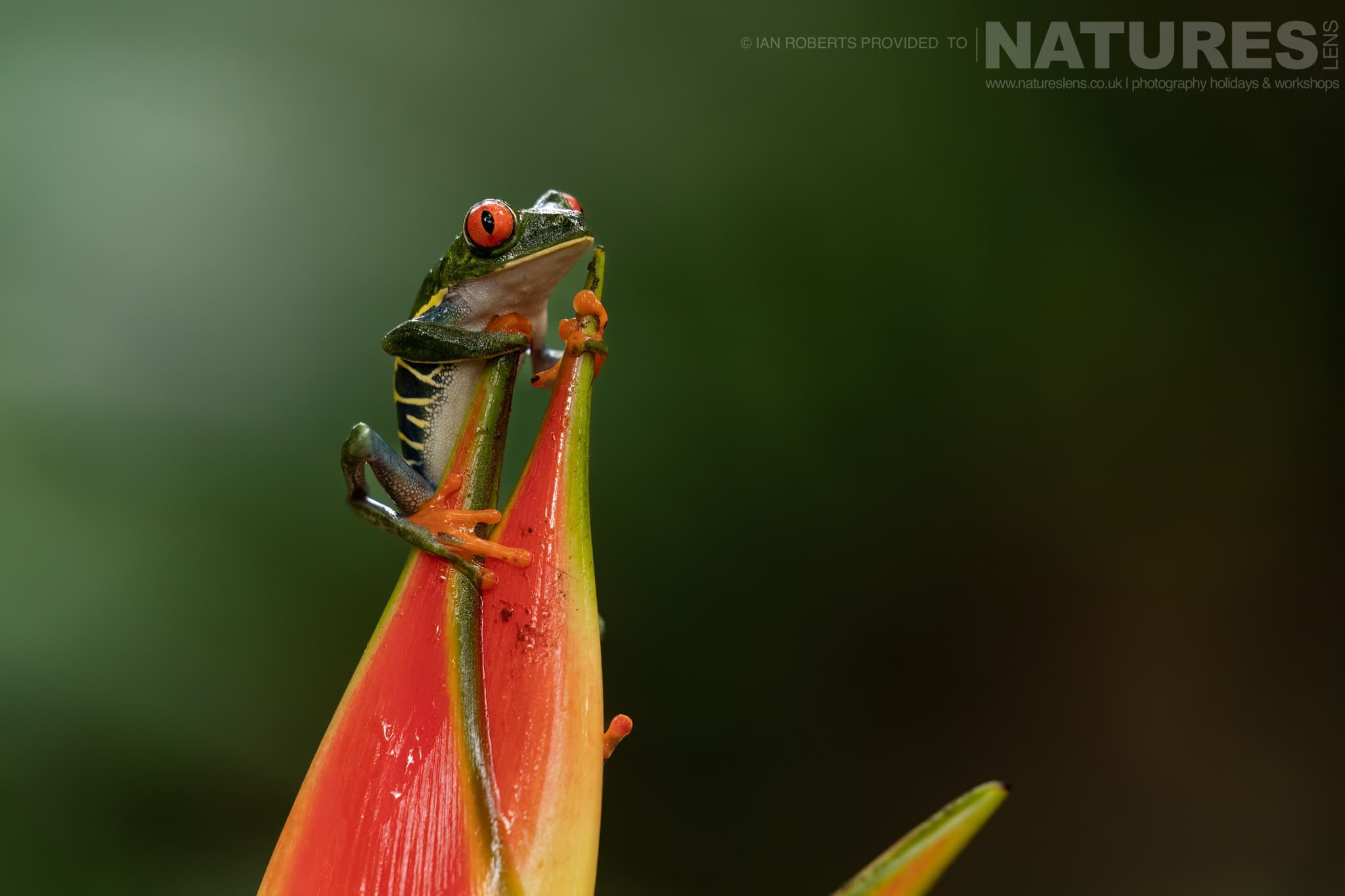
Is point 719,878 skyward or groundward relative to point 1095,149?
groundward

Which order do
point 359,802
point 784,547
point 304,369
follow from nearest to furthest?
point 359,802 < point 304,369 < point 784,547

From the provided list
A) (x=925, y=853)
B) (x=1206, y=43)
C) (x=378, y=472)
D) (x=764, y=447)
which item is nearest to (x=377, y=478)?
(x=378, y=472)

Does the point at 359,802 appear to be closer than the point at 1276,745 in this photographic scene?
Yes

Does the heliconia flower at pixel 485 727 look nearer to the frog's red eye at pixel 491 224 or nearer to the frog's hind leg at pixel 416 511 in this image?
the frog's hind leg at pixel 416 511

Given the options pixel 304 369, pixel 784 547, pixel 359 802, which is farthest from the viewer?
pixel 784 547

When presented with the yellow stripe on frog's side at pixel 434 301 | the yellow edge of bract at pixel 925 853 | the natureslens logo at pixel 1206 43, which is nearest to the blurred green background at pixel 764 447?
the natureslens logo at pixel 1206 43

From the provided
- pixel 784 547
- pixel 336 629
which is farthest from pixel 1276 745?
pixel 336 629

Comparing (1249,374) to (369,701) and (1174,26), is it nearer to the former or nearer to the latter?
(1174,26)
